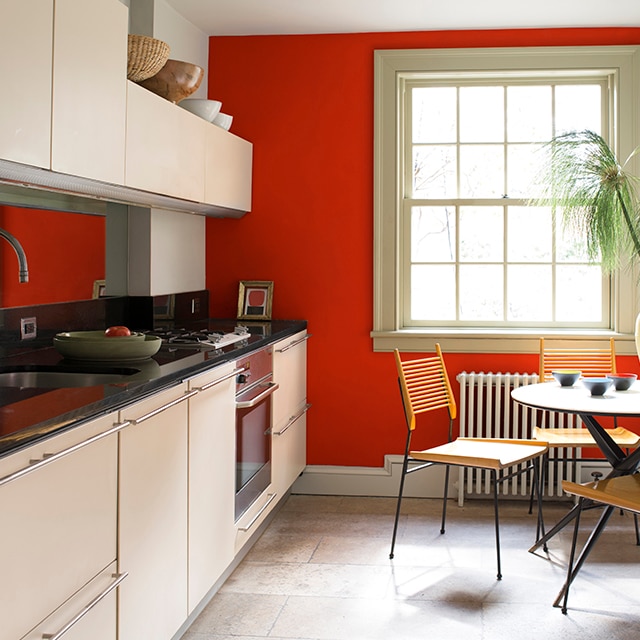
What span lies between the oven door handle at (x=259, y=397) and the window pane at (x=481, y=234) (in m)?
1.54

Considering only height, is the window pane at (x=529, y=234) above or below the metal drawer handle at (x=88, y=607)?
above

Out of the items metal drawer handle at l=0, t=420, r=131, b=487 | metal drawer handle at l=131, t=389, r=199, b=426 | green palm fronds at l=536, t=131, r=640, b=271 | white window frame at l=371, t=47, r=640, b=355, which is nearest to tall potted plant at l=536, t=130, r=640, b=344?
green palm fronds at l=536, t=131, r=640, b=271

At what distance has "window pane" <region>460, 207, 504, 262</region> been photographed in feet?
16.3

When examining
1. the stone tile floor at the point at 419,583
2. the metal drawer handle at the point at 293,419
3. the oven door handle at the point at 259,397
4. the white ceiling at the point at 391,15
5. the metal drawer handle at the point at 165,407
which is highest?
the white ceiling at the point at 391,15

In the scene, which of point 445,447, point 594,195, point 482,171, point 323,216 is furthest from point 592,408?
point 323,216

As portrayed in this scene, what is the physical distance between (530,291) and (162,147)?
245 centimetres

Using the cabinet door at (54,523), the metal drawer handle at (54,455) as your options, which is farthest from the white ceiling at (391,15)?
the cabinet door at (54,523)

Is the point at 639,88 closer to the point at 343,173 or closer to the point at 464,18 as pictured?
the point at 464,18

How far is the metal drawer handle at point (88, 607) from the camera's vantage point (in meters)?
1.85

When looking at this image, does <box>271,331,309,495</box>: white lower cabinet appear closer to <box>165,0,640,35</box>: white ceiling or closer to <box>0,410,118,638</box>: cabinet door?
<box>165,0,640,35</box>: white ceiling

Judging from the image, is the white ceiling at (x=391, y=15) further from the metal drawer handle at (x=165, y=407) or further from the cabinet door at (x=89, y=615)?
the cabinet door at (x=89, y=615)

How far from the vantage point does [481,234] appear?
16.3 ft

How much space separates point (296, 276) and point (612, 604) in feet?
8.16

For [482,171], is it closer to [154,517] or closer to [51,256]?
[51,256]
